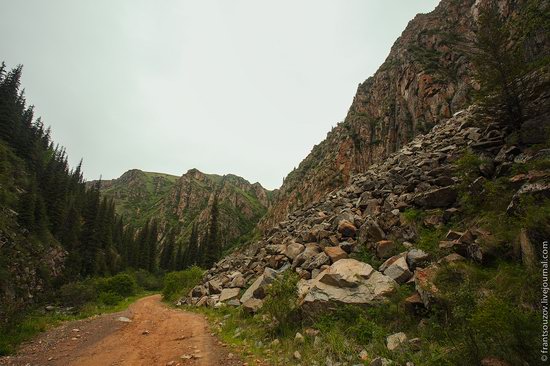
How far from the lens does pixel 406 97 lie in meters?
67.5

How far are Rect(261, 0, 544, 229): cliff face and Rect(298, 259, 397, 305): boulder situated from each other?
46.6m

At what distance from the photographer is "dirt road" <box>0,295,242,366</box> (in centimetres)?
869

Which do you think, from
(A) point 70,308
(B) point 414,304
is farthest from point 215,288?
(B) point 414,304

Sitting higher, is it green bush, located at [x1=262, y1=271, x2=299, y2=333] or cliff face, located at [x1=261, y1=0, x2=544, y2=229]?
cliff face, located at [x1=261, y1=0, x2=544, y2=229]

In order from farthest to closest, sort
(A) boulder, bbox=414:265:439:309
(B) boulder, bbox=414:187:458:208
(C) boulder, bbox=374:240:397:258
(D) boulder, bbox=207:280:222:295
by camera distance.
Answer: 1. (D) boulder, bbox=207:280:222:295
2. (B) boulder, bbox=414:187:458:208
3. (C) boulder, bbox=374:240:397:258
4. (A) boulder, bbox=414:265:439:309

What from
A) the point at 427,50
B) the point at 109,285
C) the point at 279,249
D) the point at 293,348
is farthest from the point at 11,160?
the point at 427,50

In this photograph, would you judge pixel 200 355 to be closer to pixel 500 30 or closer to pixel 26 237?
pixel 500 30

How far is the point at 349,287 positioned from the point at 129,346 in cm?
843

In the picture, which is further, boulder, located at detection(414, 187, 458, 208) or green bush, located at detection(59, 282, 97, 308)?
green bush, located at detection(59, 282, 97, 308)

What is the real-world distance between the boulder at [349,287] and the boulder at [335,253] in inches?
74.9

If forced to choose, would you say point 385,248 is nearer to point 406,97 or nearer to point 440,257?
point 440,257

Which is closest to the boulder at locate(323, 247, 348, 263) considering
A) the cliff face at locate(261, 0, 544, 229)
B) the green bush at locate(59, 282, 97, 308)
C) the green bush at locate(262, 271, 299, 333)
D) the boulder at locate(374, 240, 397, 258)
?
the boulder at locate(374, 240, 397, 258)

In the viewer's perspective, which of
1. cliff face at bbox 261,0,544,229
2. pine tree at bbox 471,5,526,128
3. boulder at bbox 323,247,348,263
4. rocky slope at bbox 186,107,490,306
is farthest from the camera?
cliff face at bbox 261,0,544,229

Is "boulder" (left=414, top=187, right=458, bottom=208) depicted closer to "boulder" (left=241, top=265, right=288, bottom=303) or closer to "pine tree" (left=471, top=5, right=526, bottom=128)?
"pine tree" (left=471, top=5, right=526, bottom=128)
